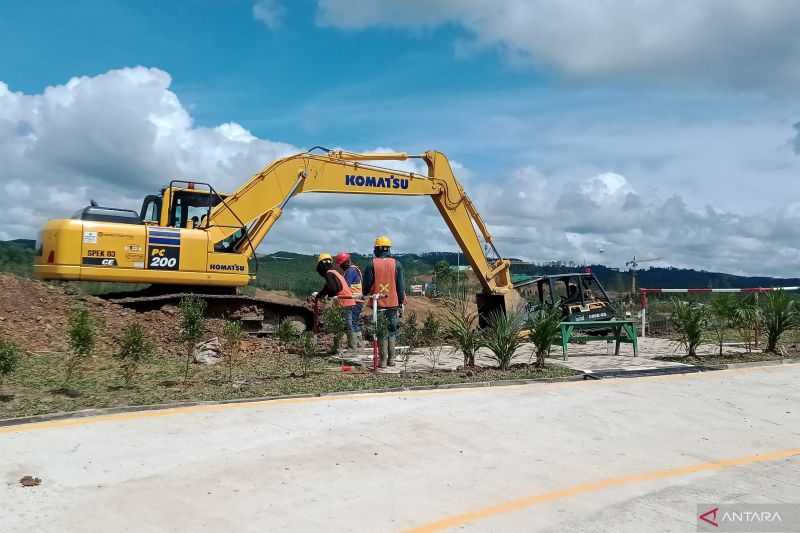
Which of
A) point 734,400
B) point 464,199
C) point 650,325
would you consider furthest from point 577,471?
point 650,325

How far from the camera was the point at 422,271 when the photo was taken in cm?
6894

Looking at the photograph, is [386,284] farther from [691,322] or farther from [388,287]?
[691,322]

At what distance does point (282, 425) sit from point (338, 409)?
0.96m

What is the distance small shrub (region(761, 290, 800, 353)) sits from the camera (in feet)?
48.4

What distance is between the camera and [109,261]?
1373cm

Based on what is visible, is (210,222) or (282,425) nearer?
(282,425)

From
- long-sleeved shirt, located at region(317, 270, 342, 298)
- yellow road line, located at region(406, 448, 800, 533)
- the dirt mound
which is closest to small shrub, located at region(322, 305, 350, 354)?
long-sleeved shirt, located at region(317, 270, 342, 298)

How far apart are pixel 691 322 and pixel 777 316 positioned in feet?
7.70

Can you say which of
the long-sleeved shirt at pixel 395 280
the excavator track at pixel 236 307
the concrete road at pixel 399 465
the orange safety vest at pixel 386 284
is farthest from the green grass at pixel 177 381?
the excavator track at pixel 236 307

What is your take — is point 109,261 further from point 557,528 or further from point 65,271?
point 557,528

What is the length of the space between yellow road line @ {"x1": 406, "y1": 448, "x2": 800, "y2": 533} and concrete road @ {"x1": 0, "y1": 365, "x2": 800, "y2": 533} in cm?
2

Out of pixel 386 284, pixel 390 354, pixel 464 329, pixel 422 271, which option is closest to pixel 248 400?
pixel 390 354

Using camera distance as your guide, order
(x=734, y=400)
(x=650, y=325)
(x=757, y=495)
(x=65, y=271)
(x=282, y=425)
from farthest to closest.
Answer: (x=650, y=325)
(x=65, y=271)
(x=734, y=400)
(x=282, y=425)
(x=757, y=495)

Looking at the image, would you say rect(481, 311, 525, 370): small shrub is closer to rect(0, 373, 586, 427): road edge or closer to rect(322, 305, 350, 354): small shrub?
rect(0, 373, 586, 427): road edge
